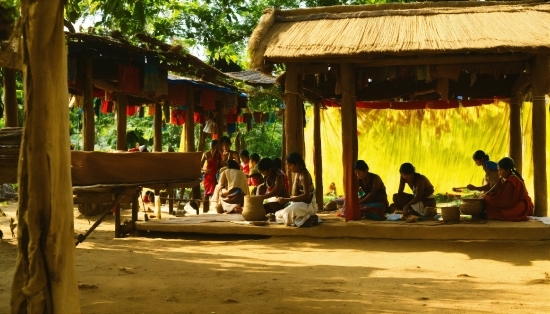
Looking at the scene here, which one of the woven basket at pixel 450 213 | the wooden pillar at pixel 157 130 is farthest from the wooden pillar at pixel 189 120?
the woven basket at pixel 450 213

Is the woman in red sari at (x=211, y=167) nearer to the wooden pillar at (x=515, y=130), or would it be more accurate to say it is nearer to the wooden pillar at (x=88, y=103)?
the wooden pillar at (x=88, y=103)

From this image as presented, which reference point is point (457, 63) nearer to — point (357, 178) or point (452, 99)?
point (357, 178)

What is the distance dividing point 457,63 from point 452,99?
4.26m

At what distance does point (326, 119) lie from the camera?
1783 cm

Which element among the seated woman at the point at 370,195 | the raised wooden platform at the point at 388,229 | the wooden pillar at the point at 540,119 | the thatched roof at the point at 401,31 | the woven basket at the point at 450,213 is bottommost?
the raised wooden platform at the point at 388,229

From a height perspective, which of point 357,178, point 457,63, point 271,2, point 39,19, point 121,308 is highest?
A: point 271,2

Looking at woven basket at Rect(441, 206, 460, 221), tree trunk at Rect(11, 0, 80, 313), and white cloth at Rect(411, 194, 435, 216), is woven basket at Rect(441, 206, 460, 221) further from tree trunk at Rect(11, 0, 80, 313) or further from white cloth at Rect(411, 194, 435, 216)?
tree trunk at Rect(11, 0, 80, 313)

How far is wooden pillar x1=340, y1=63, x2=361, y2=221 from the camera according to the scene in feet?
31.3

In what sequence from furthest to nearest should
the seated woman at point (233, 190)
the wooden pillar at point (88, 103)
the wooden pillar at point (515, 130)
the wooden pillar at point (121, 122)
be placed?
the wooden pillar at point (121, 122), the wooden pillar at point (515, 130), the seated woman at point (233, 190), the wooden pillar at point (88, 103)

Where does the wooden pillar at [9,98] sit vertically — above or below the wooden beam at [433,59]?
below

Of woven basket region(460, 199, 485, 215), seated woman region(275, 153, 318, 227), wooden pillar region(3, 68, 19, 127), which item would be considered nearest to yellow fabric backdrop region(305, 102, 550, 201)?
woven basket region(460, 199, 485, 215)

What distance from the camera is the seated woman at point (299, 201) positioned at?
9.37 metres

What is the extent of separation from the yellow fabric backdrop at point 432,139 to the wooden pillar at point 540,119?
23.2ft

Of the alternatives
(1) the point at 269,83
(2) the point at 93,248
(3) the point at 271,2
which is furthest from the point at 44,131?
(3) the point at 271,2
